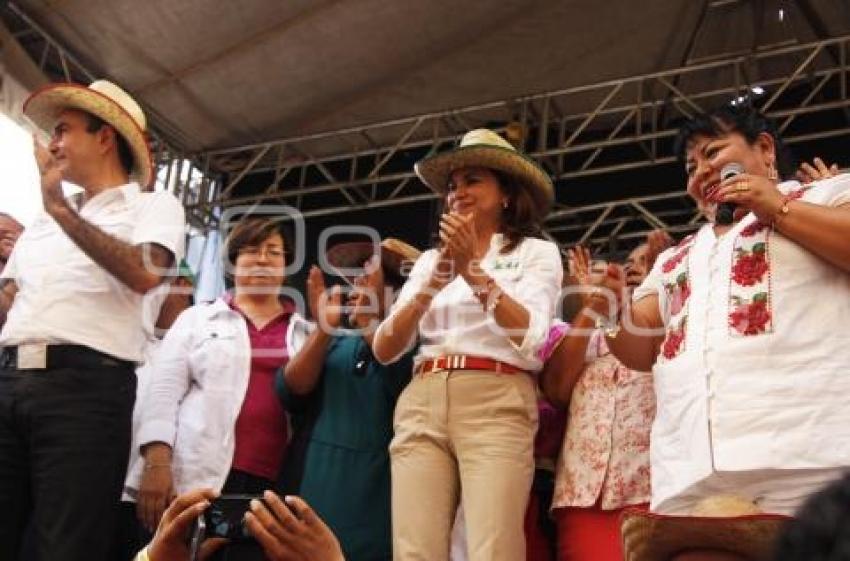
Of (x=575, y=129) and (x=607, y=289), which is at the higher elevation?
(x=575, y=129)

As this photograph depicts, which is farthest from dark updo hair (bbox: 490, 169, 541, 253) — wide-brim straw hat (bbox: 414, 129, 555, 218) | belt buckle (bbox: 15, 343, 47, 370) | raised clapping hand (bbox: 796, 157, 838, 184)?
belt buckle (bbox: 15, 343, 47, 370)

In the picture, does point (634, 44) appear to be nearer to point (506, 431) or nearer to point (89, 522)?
point (506, 431)

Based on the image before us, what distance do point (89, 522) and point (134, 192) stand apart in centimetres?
91

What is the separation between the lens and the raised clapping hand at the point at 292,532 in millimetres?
1163

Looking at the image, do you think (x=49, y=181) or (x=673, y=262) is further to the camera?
(x=49, y=181)

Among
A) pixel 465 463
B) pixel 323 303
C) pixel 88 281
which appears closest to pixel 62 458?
pixel 88 281

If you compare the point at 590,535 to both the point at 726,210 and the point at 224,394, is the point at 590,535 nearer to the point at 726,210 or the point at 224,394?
the point at 726,210

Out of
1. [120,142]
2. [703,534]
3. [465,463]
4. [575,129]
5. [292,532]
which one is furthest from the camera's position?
[575,129]

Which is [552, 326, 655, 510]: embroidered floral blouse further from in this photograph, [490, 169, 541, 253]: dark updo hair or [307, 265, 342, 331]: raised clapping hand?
[307, 265, 342, 331]: raised clapping hand

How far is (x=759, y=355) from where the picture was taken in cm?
173

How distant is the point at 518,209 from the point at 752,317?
1134 mm

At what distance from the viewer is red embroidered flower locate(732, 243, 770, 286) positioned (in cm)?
182

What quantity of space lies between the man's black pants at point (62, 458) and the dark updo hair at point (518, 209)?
1132mm

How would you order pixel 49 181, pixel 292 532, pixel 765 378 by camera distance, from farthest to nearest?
pixel 49 181 → pixel 765 378 → pixel 292 532
